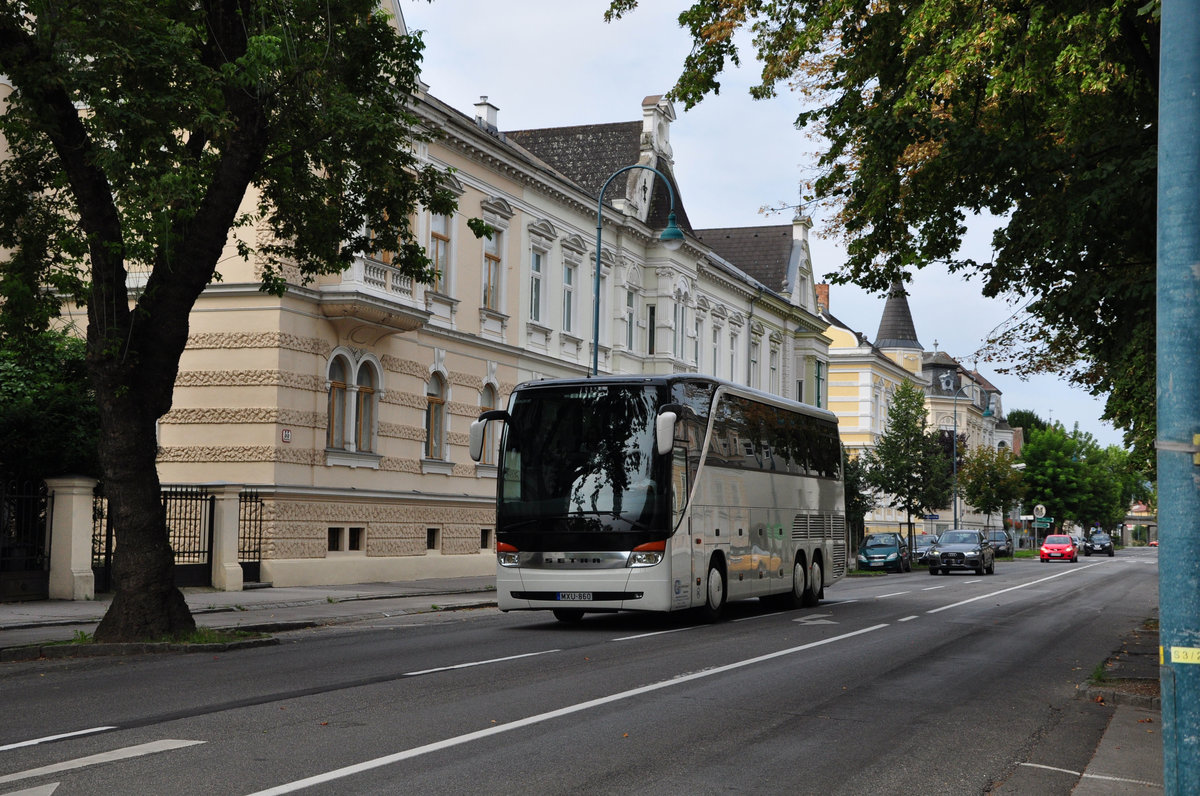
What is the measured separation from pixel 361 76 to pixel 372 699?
28.7 ft

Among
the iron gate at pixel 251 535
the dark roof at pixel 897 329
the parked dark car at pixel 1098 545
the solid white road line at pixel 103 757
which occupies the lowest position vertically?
the parked dark car at pixel 1098 545

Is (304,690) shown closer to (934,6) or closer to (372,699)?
(372,699)

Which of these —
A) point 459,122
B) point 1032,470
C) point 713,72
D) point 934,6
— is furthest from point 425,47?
Result: point 1032,470

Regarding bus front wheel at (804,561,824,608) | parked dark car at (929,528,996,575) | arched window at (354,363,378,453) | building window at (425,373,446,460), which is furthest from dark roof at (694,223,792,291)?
bus front wheel at (804,561,824,608)

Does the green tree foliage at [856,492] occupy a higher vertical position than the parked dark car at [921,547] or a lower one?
higher

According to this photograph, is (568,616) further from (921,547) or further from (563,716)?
(921,547)

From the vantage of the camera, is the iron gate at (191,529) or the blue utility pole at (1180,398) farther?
the iron gate at (191,529)

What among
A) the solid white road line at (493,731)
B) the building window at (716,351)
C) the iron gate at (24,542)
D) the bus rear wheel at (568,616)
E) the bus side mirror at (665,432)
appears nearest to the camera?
the solid white road line at (493,731)

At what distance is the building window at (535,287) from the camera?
37.3 m

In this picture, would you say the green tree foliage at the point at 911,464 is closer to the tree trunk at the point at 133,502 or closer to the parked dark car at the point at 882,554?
the parked dark car at the point at 882,554

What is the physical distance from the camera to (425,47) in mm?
16375

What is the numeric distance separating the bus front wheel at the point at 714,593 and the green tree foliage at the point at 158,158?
21.8 feet

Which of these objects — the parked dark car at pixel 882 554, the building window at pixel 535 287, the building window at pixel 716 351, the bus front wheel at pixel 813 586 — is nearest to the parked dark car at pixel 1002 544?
the parked dark car at pixel 882 554

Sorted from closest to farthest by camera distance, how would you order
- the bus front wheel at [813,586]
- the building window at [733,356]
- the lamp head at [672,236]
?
the bus front wheel at [813,586], the lamp head at [672,236], the building window at [733,356]
